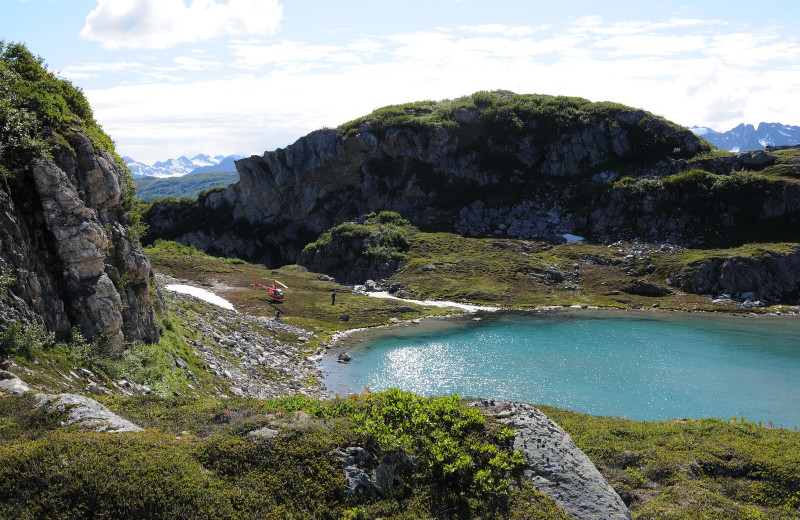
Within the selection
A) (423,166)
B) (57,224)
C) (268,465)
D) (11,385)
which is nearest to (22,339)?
(11,385)

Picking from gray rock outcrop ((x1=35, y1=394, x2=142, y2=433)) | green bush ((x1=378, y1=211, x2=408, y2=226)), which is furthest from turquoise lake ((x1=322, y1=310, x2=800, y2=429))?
green bush ((x1=378, y1=211, x2=408, y2=226))

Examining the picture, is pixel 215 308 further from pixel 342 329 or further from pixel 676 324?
pixel 676 324

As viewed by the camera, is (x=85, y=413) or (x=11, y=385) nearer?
(x=85, y=413)

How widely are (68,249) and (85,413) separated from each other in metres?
12.6

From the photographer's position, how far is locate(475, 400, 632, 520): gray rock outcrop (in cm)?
1130

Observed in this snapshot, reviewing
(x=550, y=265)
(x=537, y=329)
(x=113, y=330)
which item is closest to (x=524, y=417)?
(x=113, y=330)

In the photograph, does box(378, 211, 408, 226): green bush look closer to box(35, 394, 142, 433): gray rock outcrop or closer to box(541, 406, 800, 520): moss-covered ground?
box(541, 406, 800, 520): moss-covered ground

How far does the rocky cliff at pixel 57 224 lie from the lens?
1936 cm

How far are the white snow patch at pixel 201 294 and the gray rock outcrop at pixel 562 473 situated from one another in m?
64.9

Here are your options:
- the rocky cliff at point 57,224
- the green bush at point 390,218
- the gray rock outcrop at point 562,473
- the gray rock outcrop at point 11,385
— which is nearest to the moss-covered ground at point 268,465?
the gray rock outcrop at point 562,473

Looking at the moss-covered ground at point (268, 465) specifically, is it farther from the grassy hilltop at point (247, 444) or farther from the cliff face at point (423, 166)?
the cliff face at point (423, 166)

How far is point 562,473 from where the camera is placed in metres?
12.0

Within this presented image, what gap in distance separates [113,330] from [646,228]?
112136mm

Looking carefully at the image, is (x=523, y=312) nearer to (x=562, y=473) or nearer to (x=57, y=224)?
(x=562, y=473)
